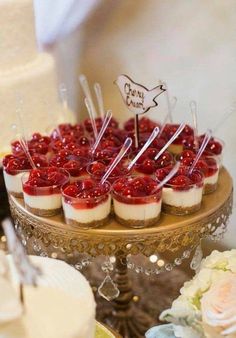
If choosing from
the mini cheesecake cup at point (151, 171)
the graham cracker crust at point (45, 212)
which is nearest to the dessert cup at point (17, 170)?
the graham cracker crust at point (45, 212)

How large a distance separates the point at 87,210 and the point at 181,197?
21 centimetres

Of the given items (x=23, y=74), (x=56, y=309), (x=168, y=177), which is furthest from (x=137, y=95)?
(x=56, y=309)

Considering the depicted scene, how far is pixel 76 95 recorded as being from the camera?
209cm

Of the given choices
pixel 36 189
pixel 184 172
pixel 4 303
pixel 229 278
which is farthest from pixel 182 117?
pixel 4 303

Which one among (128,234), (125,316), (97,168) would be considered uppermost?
(97,168)

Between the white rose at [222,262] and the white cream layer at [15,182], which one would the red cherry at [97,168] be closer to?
the white cream layer at [15,182]

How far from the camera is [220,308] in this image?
90 cm

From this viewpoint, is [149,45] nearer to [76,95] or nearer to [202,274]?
[76,95]

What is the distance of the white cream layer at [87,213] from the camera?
1.13 metres

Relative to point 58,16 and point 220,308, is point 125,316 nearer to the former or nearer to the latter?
point 220,308

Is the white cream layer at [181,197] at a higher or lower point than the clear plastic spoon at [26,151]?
lower

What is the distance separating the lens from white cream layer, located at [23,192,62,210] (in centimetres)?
118

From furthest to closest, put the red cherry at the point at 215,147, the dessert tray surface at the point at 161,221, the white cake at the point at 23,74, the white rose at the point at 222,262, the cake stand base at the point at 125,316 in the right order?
the white cake at the point at 23,74 < the cake stand base at the point at 125,316 < the red cherry at the point at 215,147 < the dessert tray surface at the point at 161,221 < the white rose at the point at 222,262

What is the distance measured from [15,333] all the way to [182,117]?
1.16 meters
